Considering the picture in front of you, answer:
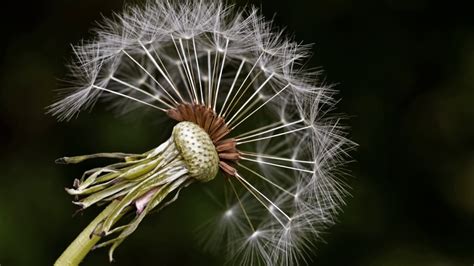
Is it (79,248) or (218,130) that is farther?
(218,130)

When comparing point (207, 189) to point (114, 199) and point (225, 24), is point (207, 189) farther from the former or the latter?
point (114, 199)

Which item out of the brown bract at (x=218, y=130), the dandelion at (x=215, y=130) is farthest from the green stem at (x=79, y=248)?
the brown bract at (x=218, y=130)

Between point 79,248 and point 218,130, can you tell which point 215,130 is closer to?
point 218,130

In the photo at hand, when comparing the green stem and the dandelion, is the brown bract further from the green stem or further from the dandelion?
the green stem

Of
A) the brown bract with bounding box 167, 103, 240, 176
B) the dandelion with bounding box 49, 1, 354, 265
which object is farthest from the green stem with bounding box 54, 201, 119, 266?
the brown bract with bounding box 167, 103, 240, 176

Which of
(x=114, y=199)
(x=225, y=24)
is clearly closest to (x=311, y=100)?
(x=225, y=24)

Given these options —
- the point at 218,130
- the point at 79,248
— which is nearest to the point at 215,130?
the point at 218,130

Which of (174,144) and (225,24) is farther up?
(225,24)

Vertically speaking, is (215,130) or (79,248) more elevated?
(215,130)
